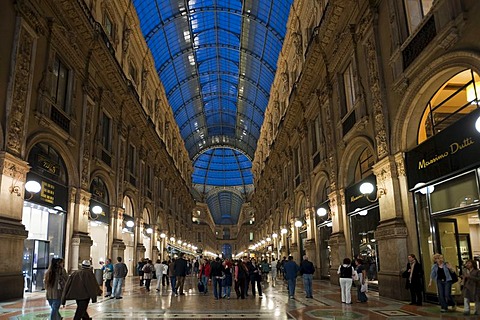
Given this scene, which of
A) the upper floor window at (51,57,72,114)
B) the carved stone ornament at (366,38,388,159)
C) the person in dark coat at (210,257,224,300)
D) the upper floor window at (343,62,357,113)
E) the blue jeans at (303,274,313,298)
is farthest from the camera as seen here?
the upper floor window at (343,62,357,113)

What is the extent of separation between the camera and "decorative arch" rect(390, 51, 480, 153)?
884 centimetres

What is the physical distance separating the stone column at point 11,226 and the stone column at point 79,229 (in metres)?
3.93

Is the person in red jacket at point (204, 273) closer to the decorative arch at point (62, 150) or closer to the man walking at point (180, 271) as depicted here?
the man walking at point (180, 271)

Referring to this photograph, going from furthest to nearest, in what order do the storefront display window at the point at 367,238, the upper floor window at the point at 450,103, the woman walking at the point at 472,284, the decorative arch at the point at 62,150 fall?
the storefront display window at the point at 367,238, the decorative arch at the point at 62,150, the upper floor window at the point at 450,103, the woman walking at the point at 472,284

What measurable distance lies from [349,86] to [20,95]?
11.9 m

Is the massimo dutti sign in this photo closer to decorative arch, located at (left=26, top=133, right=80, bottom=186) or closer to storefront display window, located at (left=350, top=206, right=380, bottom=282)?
storefront display window, located at (left=350, top=206, right=380, bottom=282)

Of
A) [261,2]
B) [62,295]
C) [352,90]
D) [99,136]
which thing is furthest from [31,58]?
[261,2]

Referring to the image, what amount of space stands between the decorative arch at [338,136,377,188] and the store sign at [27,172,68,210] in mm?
10837

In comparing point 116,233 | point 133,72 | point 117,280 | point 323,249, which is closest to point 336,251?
point 323,249

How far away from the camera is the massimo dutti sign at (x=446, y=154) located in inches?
333

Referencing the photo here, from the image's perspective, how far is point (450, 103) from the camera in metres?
10.2

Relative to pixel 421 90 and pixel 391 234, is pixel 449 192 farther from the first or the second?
pixel 421 90

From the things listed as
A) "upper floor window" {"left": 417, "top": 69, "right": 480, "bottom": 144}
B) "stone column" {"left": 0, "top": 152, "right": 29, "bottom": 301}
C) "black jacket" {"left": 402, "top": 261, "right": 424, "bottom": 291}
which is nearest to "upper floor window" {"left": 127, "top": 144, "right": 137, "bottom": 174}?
"stone column" {"left": 0, "top": 152, "right": 29, "bottom": 301}

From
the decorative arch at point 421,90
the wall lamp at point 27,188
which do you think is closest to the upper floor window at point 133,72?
the wall lamp at point 27,188
